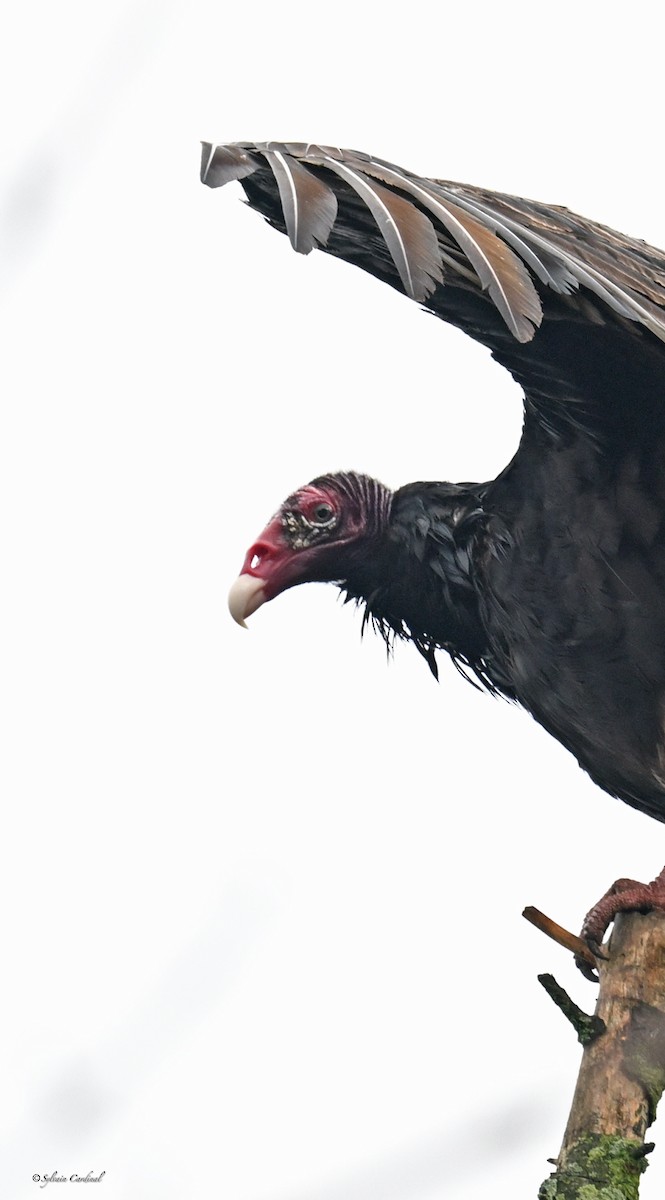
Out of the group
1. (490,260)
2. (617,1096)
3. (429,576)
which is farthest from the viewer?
(429,576)

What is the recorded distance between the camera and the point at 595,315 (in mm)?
4109

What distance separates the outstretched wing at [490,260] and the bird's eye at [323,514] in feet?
5.54

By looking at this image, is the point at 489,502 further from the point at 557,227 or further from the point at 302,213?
the point at 302,213

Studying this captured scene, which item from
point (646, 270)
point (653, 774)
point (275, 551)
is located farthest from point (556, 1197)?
point (275, 551)

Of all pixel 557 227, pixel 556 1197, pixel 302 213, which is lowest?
pixel 556 1197

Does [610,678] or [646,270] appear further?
[610,678]

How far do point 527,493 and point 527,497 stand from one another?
0.6 inches

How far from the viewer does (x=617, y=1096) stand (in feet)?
14.0

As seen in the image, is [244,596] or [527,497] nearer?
[527,497]

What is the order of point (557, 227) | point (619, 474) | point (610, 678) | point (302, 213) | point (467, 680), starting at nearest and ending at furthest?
point (302, 213), point (557, 227), point (619, 474), point (610, 678), point (467, 680)

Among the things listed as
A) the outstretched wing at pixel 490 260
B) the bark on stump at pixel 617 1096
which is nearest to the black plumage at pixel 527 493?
the outstretched wing at pixel 490 260

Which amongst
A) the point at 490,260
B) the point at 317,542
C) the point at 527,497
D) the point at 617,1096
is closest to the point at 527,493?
the point at 527,497

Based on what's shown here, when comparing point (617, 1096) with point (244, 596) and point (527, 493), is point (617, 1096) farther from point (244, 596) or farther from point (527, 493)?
point (244, 596)

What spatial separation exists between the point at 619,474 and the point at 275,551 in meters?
1.86
